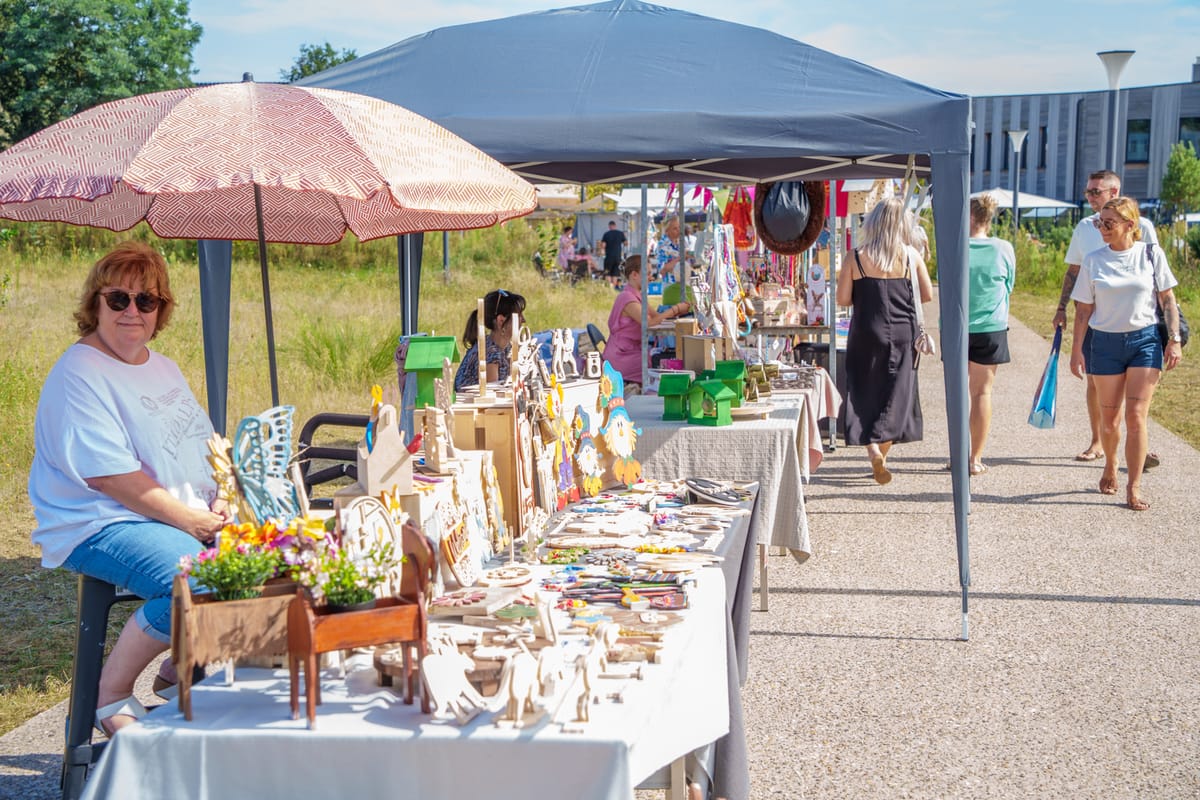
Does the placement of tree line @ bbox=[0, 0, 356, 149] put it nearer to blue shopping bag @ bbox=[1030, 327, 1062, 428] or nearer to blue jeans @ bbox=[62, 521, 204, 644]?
blue shopping bag @ bbox=[1030, 327, 1062, 428]

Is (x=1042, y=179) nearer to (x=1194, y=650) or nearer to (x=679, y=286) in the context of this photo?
(x=679, y=286)

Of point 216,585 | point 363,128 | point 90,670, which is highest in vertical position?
point 363,128

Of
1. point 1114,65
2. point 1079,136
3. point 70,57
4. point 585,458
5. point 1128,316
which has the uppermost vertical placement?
point 1079,136

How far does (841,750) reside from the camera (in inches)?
154

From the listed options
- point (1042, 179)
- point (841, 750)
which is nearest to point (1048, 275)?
point (841, 750)

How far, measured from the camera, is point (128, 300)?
341 centimetres

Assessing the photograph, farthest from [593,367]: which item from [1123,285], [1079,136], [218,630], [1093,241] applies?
[1079,136]

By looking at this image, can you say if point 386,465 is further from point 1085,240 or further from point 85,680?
point 1085,240

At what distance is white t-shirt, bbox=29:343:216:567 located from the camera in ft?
10.7

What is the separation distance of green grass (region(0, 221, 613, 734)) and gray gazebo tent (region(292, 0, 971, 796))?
282 centimetres

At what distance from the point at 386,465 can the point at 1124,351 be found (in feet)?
18.1

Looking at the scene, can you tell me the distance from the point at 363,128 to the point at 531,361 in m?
1.09

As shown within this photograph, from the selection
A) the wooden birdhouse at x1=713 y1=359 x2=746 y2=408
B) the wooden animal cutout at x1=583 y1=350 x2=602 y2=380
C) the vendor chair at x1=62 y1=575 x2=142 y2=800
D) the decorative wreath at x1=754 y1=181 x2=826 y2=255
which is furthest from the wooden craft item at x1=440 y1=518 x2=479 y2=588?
the decorative wreath at x1=754 y1=181 x2=826 y2=255

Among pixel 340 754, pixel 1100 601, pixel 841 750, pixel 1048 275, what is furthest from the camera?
pixel 1048 275
